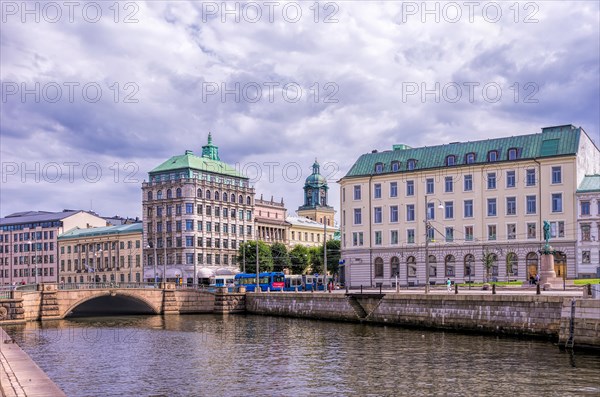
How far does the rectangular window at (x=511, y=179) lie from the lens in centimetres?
9819

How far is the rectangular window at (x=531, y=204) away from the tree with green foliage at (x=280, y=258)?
61.1 meters

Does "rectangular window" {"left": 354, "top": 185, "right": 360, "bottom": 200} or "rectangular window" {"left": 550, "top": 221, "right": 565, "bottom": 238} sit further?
"rectangular window" {"left": 354, "top": 185, "right": 360, "bottom": 200}

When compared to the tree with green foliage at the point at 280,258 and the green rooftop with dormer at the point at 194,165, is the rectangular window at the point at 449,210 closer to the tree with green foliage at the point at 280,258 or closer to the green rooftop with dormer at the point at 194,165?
the tree with green foliage at the point at 280,258

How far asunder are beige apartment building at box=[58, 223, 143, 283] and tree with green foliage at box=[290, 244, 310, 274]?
3159 cm

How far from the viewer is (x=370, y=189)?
110 m

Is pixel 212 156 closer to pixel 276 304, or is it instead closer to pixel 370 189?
pixel 370 189

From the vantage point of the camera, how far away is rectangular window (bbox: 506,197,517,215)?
322ft

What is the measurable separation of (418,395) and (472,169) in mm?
71918

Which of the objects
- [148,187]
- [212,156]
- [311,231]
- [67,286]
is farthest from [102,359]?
[311,231]

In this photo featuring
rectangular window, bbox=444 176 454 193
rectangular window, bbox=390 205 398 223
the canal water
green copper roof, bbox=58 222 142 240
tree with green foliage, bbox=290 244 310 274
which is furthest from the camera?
green copper roof, bbox=58 222 142 240

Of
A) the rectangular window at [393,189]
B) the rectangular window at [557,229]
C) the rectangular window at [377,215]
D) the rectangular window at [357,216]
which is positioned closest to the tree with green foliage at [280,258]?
the rectangular window at [357,216]

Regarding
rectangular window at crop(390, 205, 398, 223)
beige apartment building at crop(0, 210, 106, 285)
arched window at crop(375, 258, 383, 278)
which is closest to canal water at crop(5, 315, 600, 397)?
arched window at crop(375, 258, 383, 278)

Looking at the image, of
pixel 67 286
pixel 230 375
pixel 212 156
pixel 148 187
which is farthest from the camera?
pixel 212 156

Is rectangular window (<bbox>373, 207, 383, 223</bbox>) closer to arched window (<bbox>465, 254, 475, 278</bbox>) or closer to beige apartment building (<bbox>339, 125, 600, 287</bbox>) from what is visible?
beige apartment building (<bbox>339, 125, 600, 287</bbox>)
